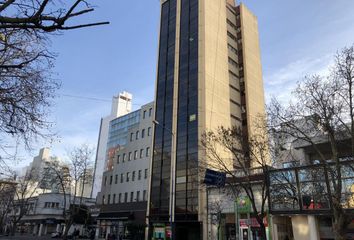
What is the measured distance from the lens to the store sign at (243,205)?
3091cm

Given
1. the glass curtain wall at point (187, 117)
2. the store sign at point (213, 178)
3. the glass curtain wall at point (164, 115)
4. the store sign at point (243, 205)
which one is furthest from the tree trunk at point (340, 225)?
the glass curtain wall at point (164, 115)

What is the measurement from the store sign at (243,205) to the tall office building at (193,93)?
5.47 metres

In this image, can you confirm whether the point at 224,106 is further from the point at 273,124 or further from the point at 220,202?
the point at 273,124

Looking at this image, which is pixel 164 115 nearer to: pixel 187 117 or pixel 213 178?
pixel 187 117

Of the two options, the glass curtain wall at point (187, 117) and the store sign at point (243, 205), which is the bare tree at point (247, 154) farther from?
the glass curtain wall at point (187, 117)

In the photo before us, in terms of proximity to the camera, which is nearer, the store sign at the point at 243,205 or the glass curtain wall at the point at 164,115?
the store sign at the point at 243,205

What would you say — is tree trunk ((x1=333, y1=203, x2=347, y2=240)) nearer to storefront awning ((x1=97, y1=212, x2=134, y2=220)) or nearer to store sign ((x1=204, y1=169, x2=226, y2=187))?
store sign ((x1=204, y1=169, x2=226, y2=187))

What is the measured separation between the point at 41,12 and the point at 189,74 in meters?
43.0

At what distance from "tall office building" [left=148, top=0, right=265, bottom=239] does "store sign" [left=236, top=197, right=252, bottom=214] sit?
5.47 metres

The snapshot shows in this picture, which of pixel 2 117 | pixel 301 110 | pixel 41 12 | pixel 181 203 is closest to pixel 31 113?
pixel 2 117

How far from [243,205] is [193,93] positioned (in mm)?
19012

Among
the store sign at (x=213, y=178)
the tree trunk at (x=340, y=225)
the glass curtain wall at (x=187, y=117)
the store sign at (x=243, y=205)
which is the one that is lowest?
the tree trunk at (x=340, y=225)

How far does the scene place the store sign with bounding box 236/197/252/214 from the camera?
3091 centimetres

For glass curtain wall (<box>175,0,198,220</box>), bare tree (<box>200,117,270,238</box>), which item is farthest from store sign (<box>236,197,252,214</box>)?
glass curtain wall (<box>175,0,198,220</box>)
